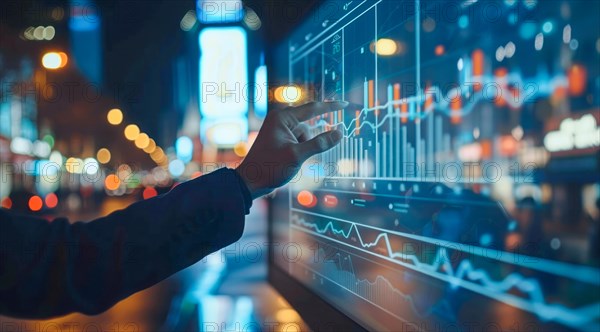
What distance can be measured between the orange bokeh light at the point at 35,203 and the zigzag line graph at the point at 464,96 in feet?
5.37

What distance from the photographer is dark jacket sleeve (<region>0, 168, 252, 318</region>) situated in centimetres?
75

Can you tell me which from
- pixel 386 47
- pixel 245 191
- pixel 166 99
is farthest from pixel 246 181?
pixel 166 99

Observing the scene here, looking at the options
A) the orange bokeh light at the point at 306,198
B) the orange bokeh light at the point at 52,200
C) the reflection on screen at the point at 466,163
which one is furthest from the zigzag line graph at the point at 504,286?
the orange bokeh light at the point at 52,200

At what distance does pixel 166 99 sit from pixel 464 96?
94 cm

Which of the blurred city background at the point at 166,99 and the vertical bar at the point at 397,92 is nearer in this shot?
→ the vertical bar at the point at 397,92

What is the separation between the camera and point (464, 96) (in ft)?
1.89

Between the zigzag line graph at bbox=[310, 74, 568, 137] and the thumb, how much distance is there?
2.2 inches

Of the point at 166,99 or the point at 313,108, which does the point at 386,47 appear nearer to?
the point at 313,108

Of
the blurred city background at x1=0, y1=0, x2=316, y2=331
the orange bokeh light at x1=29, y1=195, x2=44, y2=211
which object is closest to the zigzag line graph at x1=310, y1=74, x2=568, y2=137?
the blurred city background at x1=0, y1=0, x2=316, y2=331

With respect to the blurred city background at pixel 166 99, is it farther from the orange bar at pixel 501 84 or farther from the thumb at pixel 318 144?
the orange bar at pixel 501 84

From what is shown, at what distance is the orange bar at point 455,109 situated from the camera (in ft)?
1.91

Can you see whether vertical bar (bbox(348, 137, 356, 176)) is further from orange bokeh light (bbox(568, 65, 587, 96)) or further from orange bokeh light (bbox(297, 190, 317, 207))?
orange bokeh light (bbox(568, 65, 587, 96))

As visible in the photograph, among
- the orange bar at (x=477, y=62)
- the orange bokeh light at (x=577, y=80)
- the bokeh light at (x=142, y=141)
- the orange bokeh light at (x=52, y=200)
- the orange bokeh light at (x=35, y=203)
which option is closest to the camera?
the orange bokeh light at (x=577, y=80)

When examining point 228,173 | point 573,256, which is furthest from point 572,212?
point 228,173
